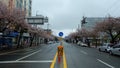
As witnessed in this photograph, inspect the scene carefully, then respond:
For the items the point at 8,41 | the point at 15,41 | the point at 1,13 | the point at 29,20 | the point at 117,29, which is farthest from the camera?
the point at 15,41

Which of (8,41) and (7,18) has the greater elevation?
(7,18)

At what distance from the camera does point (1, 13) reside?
30.3 metres

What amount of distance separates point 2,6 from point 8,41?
17.1m

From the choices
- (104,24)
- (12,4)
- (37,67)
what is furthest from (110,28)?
(37,67)

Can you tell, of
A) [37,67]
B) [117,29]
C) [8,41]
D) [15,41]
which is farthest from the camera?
[15,41]

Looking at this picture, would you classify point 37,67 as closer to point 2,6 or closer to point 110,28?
point 2,6

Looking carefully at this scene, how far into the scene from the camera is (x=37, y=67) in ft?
45.8

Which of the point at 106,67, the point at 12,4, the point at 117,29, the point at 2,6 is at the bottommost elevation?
the point at 106,67

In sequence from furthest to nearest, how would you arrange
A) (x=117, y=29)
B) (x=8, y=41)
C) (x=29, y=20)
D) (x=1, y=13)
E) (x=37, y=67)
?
(x=29, y=20) → (x=8, y=41) → (x=117, y=29) → (x=1, y=13) → (x=37, y=67)

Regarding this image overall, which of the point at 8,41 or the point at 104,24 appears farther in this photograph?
the point at 8,41

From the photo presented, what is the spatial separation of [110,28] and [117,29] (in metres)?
1.46

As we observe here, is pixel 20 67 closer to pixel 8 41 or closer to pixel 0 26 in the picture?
pixel 0 26

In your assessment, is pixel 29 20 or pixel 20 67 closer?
pixel 20 67

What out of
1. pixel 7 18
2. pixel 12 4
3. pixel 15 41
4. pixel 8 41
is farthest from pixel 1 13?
pixel 15 41
